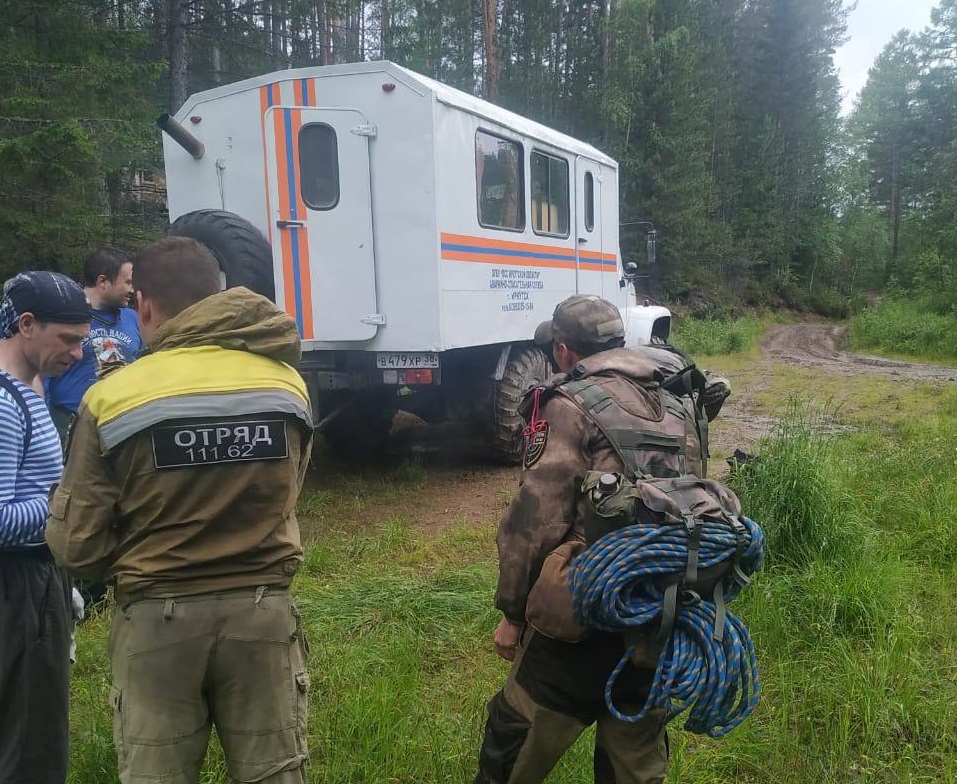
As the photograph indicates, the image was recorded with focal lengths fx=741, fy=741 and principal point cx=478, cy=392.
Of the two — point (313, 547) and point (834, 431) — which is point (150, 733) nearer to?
point (313, 547)

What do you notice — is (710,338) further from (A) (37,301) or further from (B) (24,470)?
(B) (24,470)

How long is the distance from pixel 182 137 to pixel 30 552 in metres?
4.38

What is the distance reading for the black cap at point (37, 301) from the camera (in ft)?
6.87

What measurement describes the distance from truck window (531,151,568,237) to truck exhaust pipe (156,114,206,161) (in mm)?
2862

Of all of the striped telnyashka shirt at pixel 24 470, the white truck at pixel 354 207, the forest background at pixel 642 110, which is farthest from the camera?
the forest background at pixel 642 110

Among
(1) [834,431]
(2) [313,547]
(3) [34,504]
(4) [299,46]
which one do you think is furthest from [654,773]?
(4) [299,46]

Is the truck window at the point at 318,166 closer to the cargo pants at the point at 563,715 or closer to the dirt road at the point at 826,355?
the cargo pants at the point at 563,715

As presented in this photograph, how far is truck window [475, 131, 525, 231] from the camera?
594 cm

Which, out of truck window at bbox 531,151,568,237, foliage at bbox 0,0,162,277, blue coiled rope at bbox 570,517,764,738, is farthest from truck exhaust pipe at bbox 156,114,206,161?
blue coiled rope at bbox 570,517,764,738

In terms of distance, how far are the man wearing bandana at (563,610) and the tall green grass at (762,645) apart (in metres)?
0.68

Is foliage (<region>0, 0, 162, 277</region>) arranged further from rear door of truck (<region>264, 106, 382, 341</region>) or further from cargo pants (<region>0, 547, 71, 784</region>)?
cargo pants (<region>0, 547, 71, 784</region>)

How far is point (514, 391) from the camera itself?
21.4 ft

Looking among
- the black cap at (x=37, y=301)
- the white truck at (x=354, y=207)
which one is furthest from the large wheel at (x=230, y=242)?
the black cap at (x=37, y=301)

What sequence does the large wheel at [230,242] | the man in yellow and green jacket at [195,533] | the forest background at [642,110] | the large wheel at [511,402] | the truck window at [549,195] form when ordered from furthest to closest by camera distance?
the forest background at [642,110] → the truck window at [549,195] → the large wheel at [511,402] → the large wheel at [230,242] → the man in yellow and green jacket at [195,533]
